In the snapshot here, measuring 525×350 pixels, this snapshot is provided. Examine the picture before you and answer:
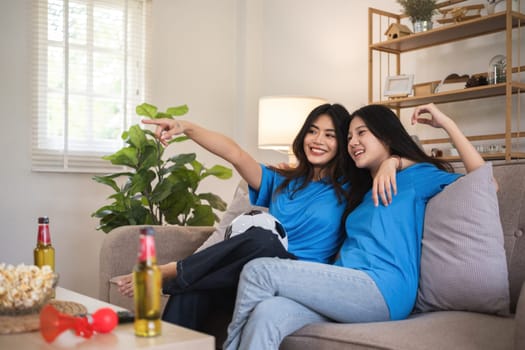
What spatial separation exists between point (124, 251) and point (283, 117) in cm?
163

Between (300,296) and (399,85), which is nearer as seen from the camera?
(300,296)

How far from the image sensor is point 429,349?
4.20ft

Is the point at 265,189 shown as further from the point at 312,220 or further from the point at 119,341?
→ the point at 119,341

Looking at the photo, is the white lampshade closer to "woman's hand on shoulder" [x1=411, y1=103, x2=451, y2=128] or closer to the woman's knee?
"woman's hand on shoulder" [x1=411, y1=103, x2=451, y2=128]

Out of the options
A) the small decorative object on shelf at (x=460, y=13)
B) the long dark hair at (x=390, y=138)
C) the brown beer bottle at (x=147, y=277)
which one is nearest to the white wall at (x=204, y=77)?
the small decorative object on shelf at (x=460, y=13)

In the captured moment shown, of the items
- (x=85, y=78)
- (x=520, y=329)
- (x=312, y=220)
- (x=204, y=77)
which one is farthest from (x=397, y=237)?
(x=204, y=77)

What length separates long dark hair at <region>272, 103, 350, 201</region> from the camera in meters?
2.07

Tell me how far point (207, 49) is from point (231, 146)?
2.48 meters

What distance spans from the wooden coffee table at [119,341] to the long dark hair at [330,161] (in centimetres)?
98

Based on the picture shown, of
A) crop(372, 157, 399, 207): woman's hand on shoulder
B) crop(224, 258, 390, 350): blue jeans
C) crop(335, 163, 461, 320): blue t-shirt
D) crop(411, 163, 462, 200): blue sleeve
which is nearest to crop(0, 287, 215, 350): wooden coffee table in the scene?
crop(224, 258, 390, 350): blue jeans

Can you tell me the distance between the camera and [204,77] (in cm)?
436

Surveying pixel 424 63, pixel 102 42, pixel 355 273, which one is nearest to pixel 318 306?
pixel 355 273

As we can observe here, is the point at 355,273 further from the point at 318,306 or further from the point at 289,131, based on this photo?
the point at 289,131

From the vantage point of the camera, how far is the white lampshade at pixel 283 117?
11.9 feet
